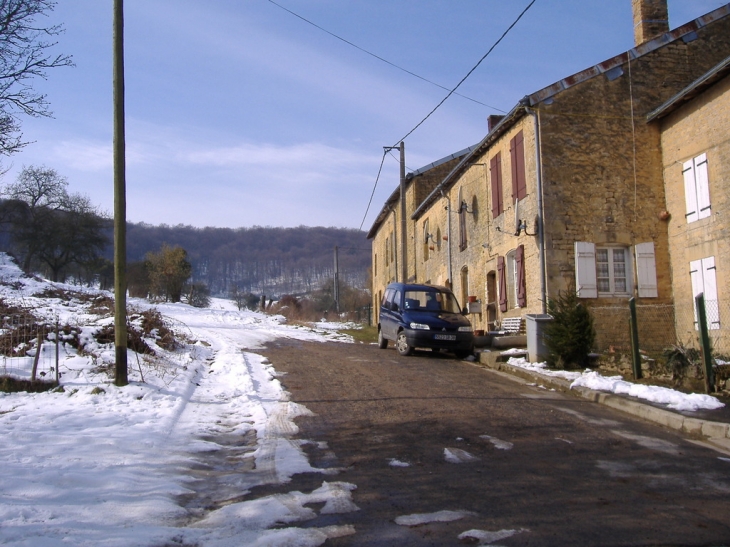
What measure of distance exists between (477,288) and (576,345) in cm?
940

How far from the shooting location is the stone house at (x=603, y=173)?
15.8m

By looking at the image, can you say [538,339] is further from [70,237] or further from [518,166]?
[70,237]

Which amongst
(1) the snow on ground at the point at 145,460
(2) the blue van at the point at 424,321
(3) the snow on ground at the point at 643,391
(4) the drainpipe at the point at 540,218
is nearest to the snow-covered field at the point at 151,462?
(1) the snow on ground at the point at 145,460

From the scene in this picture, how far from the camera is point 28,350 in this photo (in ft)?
31.6

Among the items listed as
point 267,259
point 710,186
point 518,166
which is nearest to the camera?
point 710,186

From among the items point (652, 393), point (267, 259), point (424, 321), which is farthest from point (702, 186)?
point (267, 259)

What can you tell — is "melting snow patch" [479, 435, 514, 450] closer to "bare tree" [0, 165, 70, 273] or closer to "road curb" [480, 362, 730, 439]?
"road curb" [480, 362, 730, 439]

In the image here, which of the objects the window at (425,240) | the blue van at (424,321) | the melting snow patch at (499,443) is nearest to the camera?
the melting snow patch at (499,443)

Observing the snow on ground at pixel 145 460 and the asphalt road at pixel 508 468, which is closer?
the snow on ground at pixel 145 460

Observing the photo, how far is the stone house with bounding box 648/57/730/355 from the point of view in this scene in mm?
13773

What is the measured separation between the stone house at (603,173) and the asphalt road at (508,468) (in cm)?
639

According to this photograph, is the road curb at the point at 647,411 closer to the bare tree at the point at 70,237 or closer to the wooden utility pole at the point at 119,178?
the wooden utility pole at the point at 119,178

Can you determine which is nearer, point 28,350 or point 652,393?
point 652,393

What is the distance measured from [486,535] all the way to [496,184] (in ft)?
52.0
